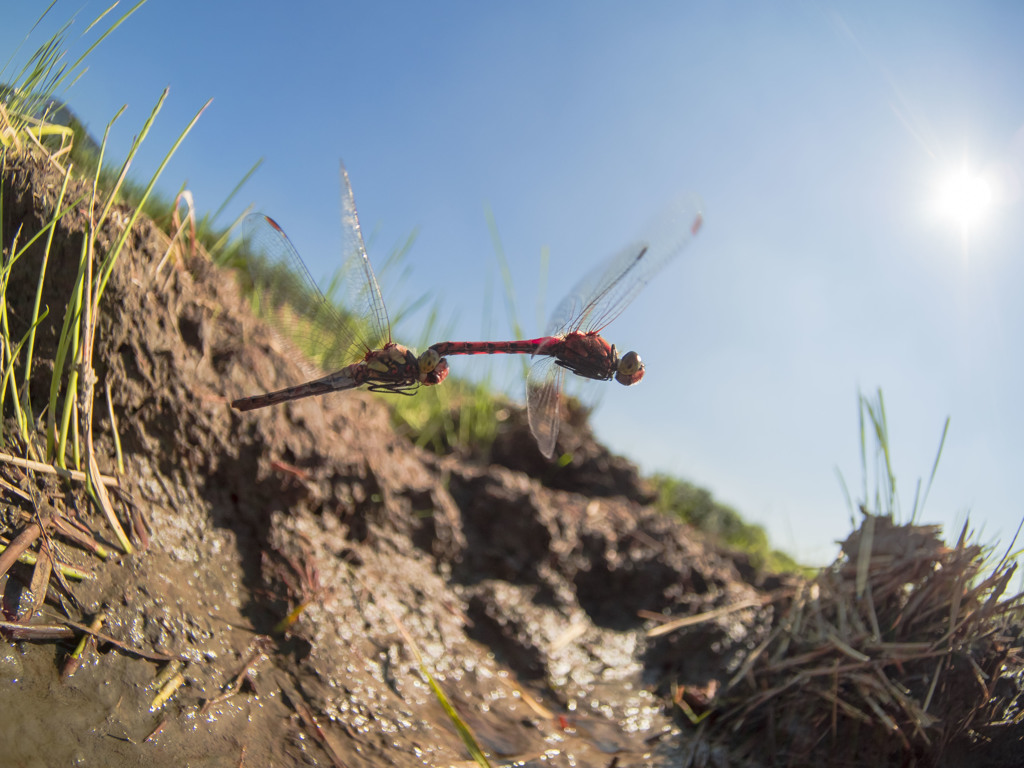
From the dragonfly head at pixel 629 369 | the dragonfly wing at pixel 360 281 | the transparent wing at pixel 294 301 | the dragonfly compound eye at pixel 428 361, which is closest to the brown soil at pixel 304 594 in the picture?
the transparent wing at pixel 294 301

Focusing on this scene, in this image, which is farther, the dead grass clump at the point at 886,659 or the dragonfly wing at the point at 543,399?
the dead grass clump at the point at 886,659

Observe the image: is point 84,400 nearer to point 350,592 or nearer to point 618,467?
point 350,592

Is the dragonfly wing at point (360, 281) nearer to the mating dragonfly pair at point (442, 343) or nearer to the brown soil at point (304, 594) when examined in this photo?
the mating dragonfly pair at point (442, 343)

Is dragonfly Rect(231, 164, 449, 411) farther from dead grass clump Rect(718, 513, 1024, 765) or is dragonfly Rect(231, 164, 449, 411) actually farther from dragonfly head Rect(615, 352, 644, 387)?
dead grass clump Rect(718, 513, 1024, 765)

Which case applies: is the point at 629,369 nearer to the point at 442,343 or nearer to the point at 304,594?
the point at 442,343

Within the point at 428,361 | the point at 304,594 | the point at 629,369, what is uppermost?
the point at 629,369

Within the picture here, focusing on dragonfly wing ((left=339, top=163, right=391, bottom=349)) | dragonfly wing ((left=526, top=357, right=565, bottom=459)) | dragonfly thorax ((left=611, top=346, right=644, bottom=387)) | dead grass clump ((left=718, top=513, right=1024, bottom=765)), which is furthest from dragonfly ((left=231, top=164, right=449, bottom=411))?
dead grass clump ((left=718, top=513, right=1024, bottom=765))

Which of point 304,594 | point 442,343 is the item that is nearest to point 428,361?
point 442,343
